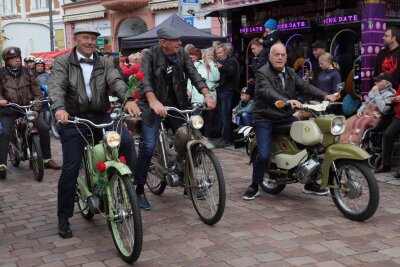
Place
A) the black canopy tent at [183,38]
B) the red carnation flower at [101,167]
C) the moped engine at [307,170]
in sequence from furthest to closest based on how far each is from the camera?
the black canopy tent at [183,38], the moped engine at [307,170], the red carnation flower at [101,167]

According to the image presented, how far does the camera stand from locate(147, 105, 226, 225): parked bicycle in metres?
5.11

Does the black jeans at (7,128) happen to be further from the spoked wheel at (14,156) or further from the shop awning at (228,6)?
the shop awning at (228,6)

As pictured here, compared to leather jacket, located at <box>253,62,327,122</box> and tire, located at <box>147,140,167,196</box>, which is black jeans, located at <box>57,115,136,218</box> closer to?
→ tire, located at <box>147,140,167,196</box>

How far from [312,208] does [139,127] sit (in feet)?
6.78

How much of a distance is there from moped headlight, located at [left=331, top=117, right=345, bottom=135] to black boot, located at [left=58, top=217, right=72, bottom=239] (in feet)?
8.99

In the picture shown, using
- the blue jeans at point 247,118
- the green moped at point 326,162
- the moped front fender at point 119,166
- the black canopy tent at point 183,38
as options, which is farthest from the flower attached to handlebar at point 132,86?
the black canopy tent at point 183,38

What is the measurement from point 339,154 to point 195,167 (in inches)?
55.5

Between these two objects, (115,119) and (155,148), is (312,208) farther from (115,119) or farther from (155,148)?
(115,119)

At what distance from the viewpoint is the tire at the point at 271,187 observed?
20.9 feet

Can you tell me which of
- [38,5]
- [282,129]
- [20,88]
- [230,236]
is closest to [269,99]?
[282,129]

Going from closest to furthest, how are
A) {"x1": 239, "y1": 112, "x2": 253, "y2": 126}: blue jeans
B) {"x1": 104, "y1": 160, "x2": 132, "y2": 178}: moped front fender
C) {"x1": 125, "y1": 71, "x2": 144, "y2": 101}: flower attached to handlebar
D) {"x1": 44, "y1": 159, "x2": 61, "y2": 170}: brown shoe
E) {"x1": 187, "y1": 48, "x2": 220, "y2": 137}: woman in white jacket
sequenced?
{"x1": 104, "y1": 160, "x2": 132, "y2": 178}: moped front fender
{"x1": 125, "y1": 71, "x2": 144, "y2": 101}: flower attached to handlebar
{"x1": 44, "y1": 159, "x2": 61, "y2": 170}: brown shoe
{"x1": 239, "y1": 112, "x2": 253, "y2": 126}: blue jeans
{"x1": 187, "y1": 48, "x2": 220, "y2": 137}: woman in white jacket

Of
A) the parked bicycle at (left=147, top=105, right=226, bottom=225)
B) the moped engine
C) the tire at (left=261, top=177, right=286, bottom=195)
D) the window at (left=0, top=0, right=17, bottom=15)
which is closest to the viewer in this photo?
the parked bicycle at (left=147, top=105, right=226, bottom=225)

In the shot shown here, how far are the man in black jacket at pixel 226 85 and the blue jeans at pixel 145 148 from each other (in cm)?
445

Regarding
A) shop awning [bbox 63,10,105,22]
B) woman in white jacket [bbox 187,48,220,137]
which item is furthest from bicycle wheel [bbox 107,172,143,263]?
shop awning [bbox 63,10,105,22]
